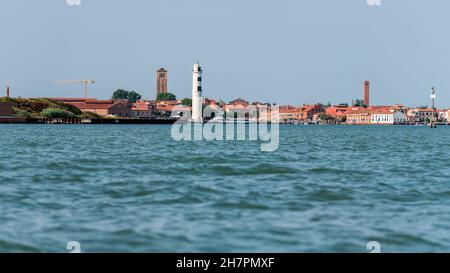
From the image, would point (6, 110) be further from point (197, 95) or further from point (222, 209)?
point (222, 209)

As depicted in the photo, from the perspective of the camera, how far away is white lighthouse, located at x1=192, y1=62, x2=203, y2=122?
172 metres

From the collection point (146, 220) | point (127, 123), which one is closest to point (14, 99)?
point (127, 123)

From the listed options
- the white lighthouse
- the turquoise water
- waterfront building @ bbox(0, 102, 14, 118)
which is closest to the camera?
the turquoise water

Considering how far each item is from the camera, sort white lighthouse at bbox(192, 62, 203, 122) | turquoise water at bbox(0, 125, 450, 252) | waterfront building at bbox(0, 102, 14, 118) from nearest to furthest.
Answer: turquoise water at bbox(0, 125, 450, 252) → waterfront building at bbox(0, 102, 14, 118) → white lighthouse at bbox(192, 62, 203, 122)

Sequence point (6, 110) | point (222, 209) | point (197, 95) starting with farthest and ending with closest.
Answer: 1. point (197, 95)
2. point (6, 110)
3. point (222, 209)

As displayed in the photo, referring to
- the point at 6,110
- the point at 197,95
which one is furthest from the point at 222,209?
the point at 6,110

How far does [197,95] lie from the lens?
172625 mm

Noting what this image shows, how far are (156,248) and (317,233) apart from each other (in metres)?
2.67

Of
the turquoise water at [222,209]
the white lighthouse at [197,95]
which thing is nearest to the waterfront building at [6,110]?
the white lighthouse at [197,95]

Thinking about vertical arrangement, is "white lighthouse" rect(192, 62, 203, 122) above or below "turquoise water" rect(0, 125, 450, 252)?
above

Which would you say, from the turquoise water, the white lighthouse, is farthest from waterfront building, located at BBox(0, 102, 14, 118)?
the turquoise water

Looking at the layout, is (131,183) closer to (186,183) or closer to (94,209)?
(186,183)

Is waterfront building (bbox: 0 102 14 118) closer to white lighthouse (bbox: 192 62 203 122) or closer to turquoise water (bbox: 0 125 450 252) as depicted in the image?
white lighthouse (bbox: 192 62 203 122)

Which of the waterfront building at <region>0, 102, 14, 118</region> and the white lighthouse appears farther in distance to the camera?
the white lighthouse
